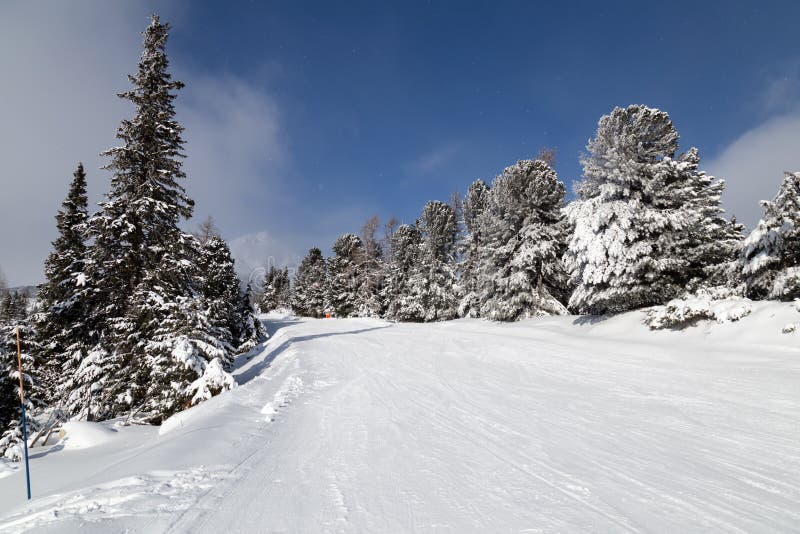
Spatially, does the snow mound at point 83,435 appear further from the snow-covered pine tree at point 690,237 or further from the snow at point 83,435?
the snow-covered pine tree at point 690,237

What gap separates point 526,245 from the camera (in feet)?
73.3

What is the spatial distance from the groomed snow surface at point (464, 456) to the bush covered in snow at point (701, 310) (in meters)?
1.15

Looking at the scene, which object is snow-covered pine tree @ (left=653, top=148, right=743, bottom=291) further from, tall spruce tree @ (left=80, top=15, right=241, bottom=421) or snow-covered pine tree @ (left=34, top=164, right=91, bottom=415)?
snow-covered pine tree @ (left=34, top=164, right=91, bottom=415)

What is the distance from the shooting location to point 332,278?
5397cm

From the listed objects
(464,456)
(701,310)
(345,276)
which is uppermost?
(345,276)

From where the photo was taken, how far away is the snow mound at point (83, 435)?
696 centimetres

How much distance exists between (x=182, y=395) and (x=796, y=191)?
17.4 metres

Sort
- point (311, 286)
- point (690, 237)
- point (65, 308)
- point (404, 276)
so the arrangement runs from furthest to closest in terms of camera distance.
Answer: point (311, 286)
point (404, 276)
point (690, 237)
point (65, 308)

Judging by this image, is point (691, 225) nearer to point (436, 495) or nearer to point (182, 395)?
point (436, 495)

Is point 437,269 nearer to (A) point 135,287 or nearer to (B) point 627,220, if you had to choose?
(B) point 627,220

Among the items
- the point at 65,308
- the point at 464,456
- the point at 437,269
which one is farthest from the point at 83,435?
the point at 437,269

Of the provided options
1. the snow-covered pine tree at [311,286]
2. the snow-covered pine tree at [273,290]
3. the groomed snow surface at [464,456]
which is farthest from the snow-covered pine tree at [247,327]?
the snow-covered pine tree at [273,290]

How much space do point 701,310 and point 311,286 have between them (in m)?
53.0

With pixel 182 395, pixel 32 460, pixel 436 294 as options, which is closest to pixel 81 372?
pixel 182 395
